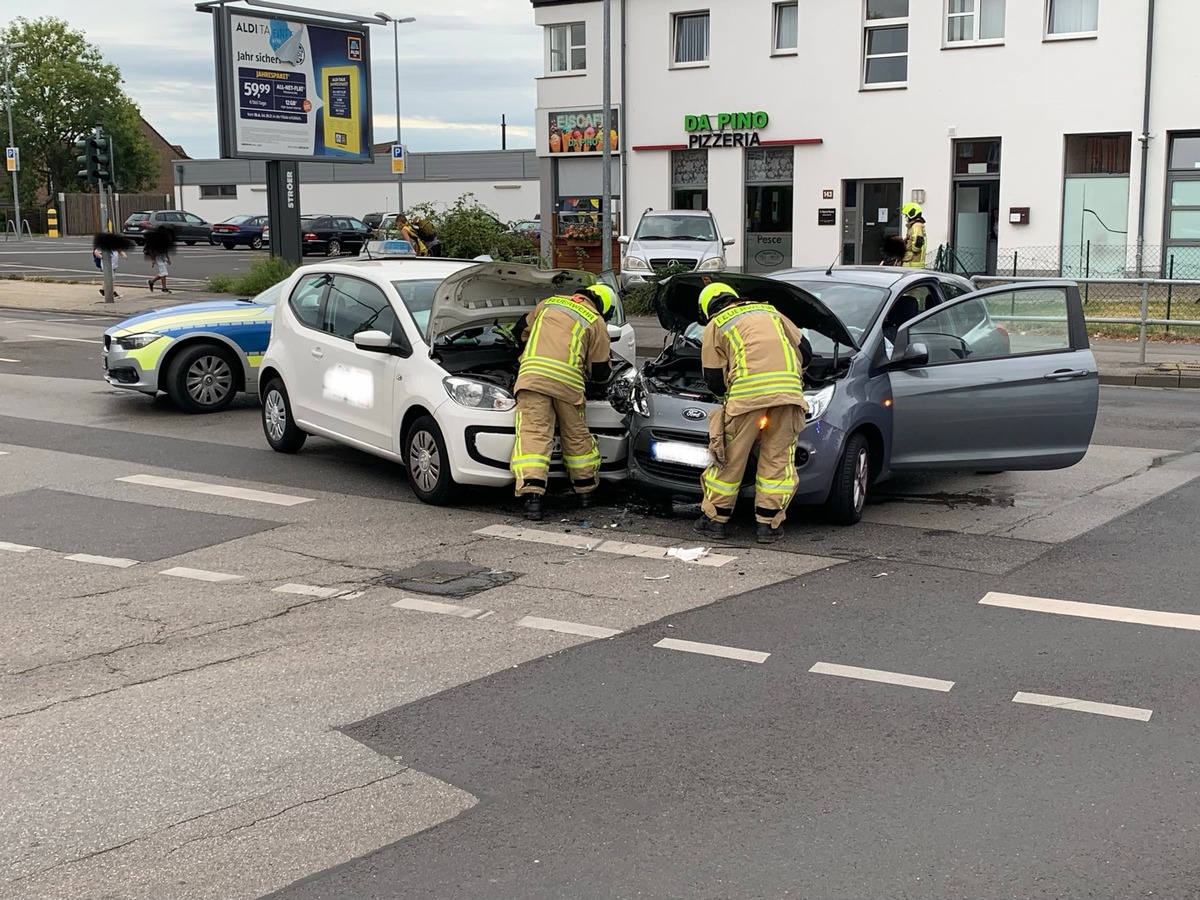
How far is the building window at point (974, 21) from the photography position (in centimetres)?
3048

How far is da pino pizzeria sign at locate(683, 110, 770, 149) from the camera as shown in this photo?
33500 mm

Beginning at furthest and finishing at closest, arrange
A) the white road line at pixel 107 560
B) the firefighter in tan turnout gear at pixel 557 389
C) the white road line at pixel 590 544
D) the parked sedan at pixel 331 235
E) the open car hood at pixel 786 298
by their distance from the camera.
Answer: the parked sedan at pixel 331 235 → the firefighter in tan turnout gear at pixel 557 389 → the open car hood at pixel 786 298 → the white road line at pixel 590 544 → the white road line at pixel 107 560

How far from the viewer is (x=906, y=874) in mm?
4105

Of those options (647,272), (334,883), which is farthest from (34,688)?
(647,272)

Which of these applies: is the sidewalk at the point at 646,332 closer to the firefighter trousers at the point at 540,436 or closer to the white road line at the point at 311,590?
the firefighter trousers at the point at 540,436

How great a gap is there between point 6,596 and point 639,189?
29583 millimetres

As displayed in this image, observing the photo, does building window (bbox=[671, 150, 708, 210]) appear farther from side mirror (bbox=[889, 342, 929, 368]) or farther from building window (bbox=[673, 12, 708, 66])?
side mirror (bbox=[889, 342, 929, 368])

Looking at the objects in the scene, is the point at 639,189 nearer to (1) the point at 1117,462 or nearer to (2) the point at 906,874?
(1) the point at 1117,462

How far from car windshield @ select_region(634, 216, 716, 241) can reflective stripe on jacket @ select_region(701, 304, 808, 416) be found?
19.3 m

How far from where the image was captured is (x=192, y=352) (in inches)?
545

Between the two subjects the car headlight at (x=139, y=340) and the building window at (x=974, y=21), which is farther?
the building window at (x=974, y=21)

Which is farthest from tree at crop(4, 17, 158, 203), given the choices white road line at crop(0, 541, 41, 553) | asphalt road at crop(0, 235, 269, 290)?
white road line at crop(0, 541, 41, 553)

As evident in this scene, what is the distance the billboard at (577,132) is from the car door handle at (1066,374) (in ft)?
89.5

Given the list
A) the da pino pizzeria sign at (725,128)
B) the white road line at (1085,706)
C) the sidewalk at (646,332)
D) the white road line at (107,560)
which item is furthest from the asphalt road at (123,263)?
the white road line at (1085,706)
